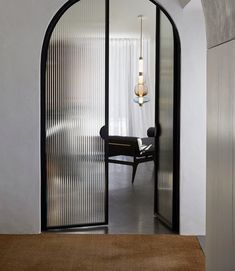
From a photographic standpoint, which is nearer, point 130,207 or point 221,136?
point 221,136

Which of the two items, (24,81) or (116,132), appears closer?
(24,81)

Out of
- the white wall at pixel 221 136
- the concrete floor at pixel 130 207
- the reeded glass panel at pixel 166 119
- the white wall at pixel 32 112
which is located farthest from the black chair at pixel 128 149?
the white wall at pixel 221 136

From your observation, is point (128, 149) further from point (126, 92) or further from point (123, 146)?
point (126, 92)

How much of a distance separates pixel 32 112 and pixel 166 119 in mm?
1439

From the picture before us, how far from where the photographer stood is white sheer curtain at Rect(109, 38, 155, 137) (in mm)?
11320

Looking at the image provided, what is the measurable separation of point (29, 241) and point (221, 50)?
2823 mm

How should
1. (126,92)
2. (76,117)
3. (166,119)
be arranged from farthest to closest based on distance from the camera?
(126,92) < (166,119) < (76,117)

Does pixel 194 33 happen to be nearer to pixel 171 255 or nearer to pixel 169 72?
pixel 169 72

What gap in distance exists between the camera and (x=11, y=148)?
4.91 m

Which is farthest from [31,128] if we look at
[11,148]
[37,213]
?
[37,213]

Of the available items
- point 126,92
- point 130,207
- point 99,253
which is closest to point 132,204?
point 130,207

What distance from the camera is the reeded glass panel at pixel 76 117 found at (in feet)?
16.6

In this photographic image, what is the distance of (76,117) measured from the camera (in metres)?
5.19

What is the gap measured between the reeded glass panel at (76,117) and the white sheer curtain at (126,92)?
605 centimetres
